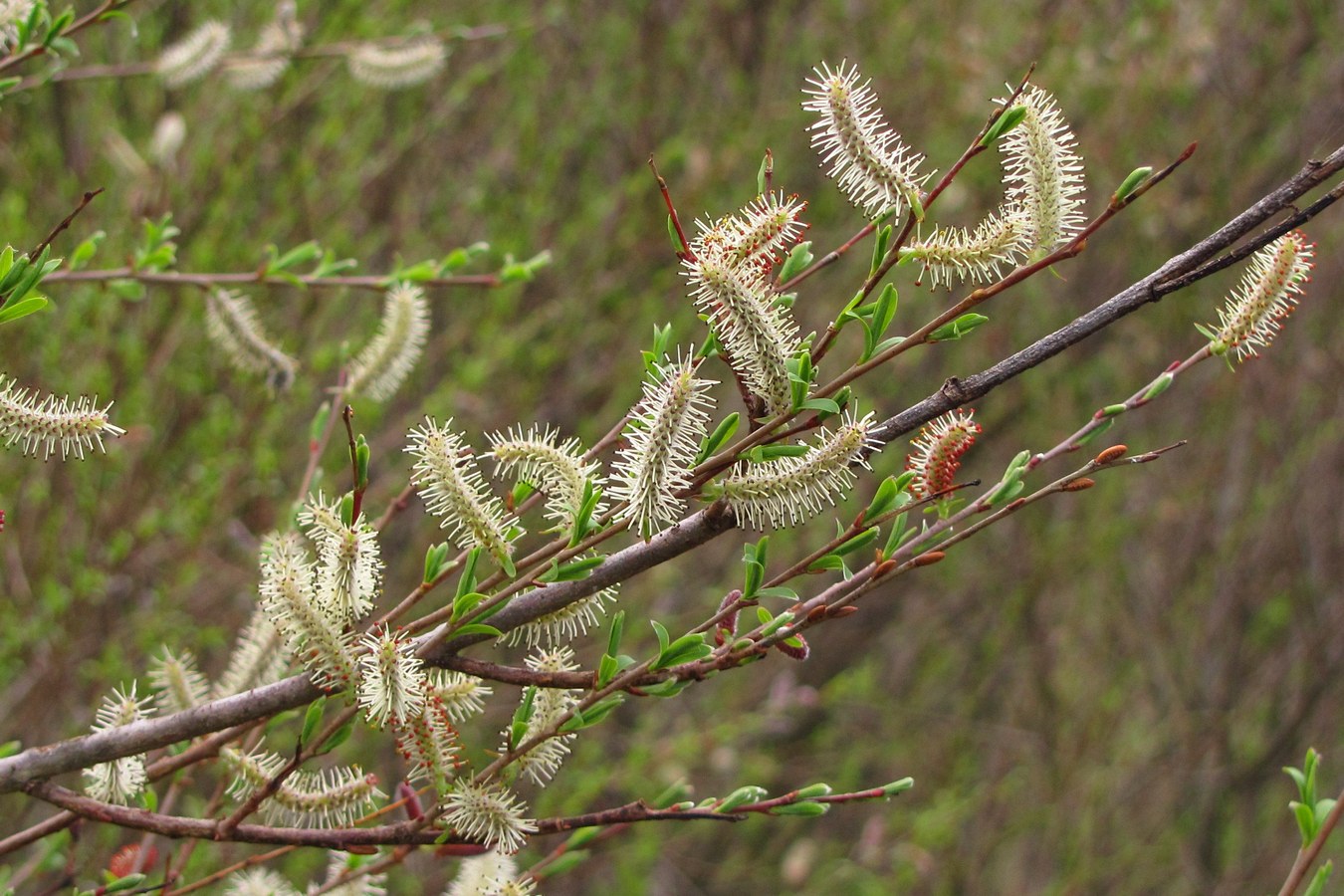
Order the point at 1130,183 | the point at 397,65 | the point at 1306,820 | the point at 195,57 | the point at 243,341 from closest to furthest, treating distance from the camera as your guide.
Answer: the point at 1130,183 → the point at 1306,820 → the point at 243,341 → the point at 195,57 → the point at 397,65

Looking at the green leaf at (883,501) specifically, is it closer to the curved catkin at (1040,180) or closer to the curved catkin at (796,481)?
the curved catkin at (796,481)

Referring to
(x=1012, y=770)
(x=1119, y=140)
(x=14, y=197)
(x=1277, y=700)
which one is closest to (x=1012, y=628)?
(x=1012, y=770)

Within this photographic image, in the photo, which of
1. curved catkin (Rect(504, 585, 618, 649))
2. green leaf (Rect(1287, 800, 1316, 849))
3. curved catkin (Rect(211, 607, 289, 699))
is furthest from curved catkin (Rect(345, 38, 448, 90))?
green leaf (Rect(1287, 800, 1316, 849))

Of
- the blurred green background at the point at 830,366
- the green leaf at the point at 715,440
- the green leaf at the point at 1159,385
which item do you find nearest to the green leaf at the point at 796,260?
the green leaf at the point at 715,440

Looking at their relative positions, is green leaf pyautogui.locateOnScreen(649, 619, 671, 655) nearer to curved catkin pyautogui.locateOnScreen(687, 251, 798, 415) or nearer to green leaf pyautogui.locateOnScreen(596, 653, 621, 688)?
green leaf pyautogui.locateOnScreen(596, 653, 621, 688)

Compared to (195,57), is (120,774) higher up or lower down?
lower down

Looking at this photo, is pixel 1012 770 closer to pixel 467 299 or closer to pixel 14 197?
pixel 467 299

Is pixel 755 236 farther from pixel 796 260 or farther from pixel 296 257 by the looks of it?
pixel 296 257

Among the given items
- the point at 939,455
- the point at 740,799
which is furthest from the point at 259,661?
the point at 939,455
